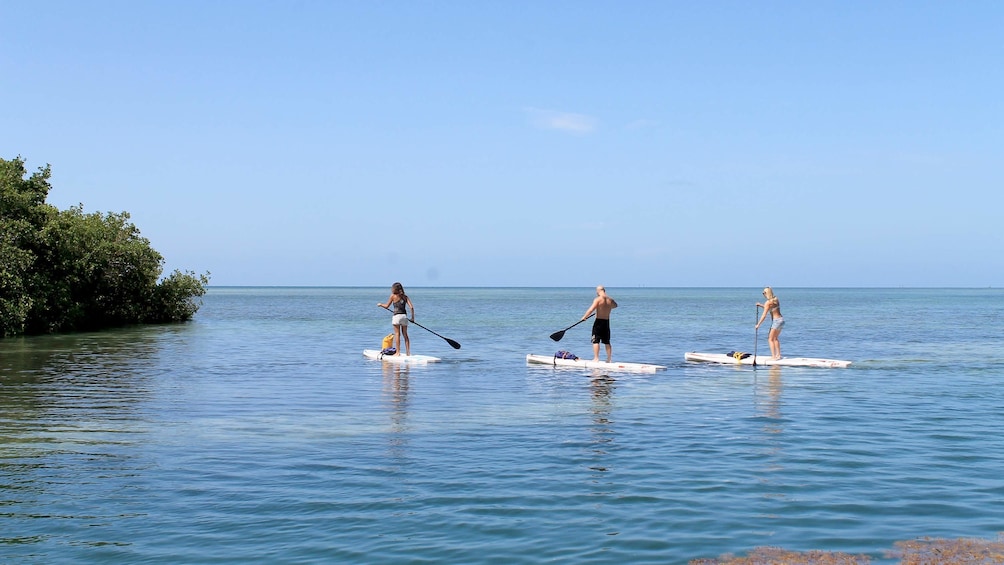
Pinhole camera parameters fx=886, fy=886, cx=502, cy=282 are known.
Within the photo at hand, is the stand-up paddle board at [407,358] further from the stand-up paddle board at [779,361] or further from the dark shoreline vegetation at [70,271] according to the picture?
the dark shoreline vegetation at [70,271]

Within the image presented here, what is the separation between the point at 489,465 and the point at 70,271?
3684 centimetres

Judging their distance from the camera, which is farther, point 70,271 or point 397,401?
point 70,271

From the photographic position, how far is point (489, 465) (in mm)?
10977

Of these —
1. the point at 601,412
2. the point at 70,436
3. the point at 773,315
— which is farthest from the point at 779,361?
the point at 70,436

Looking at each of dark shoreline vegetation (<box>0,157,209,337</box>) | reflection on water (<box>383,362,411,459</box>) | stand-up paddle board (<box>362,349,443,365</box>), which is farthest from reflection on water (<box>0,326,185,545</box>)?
dark shoreline vegetation (<box>0,157,209,337</box>)

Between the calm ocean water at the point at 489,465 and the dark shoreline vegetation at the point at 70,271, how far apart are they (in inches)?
656

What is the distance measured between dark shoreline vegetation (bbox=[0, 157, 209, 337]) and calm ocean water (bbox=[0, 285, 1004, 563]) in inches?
656

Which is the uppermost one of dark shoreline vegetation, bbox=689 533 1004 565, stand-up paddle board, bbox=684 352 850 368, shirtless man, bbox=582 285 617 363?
shirtless man, bbox=582 285 617 363

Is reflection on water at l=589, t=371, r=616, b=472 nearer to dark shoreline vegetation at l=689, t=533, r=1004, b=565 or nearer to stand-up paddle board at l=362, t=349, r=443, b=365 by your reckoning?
dark shoreline vegetation at l=689, t=533, r=1004, b=565

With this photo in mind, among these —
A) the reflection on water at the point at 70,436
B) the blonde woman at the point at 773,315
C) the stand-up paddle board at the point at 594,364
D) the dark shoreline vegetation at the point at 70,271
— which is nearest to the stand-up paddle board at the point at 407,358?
the stand-up paddle board at the point at 594,364

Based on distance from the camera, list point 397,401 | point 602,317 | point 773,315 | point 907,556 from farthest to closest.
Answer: point 773,315, point 602,317, point 397,401, point 907,556

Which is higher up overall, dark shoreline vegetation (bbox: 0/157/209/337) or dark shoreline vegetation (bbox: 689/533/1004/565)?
dark shoreline vegetation (bbox: 0/157/209/337)

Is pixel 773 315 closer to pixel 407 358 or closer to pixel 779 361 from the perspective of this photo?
pixel 779 361

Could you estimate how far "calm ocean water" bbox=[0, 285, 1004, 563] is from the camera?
26.0ft
